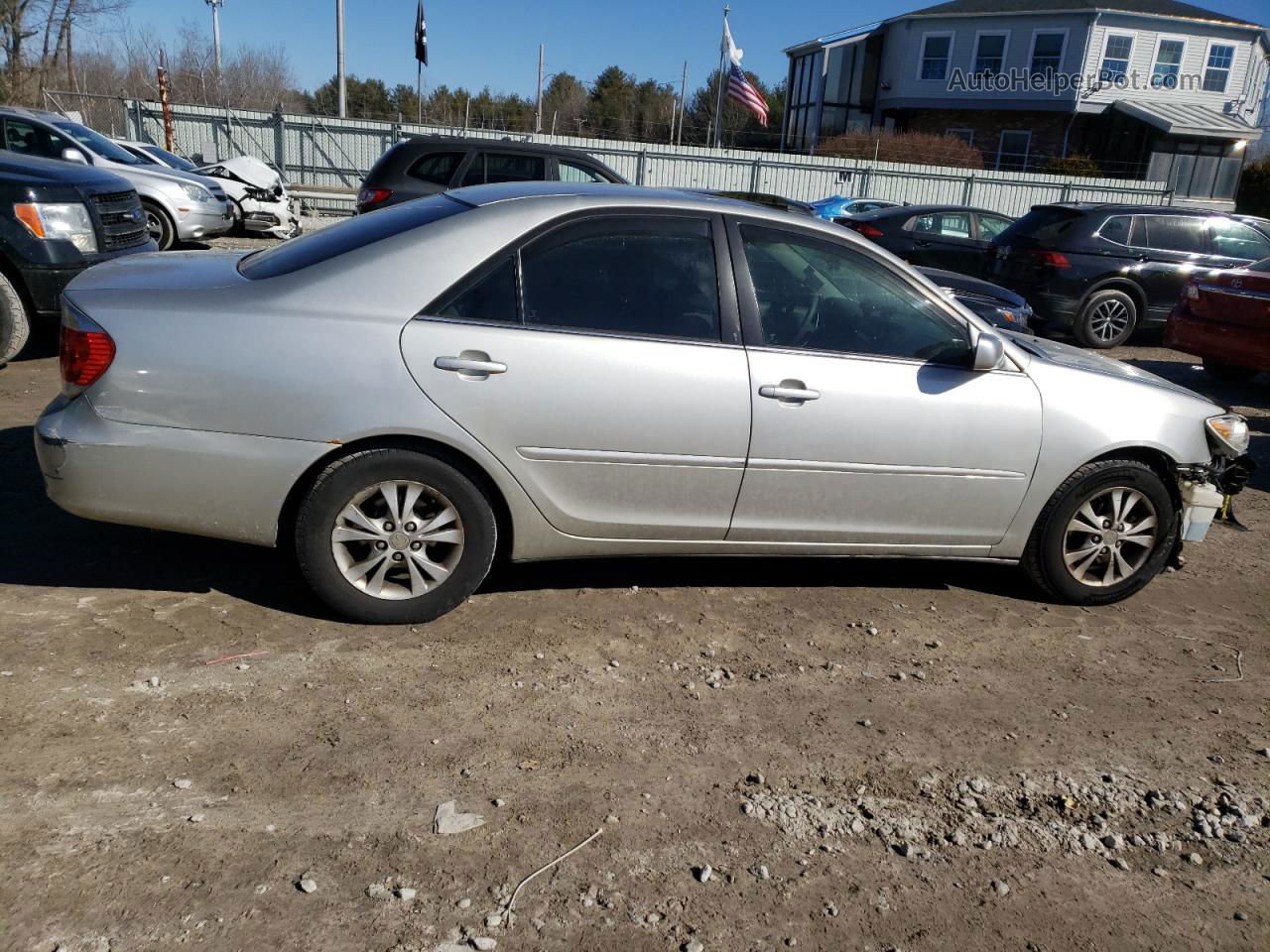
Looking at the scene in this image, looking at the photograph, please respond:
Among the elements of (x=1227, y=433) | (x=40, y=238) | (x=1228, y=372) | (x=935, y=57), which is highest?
(x=935, y=57)

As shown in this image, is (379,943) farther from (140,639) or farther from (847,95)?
(847,95)

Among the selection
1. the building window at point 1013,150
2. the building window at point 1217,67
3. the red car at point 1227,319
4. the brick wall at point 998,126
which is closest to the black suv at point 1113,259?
the red car at point 1227,319

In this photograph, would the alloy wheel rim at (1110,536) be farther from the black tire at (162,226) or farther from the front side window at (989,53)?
the front side window at (989,53)

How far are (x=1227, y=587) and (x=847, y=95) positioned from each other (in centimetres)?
4736

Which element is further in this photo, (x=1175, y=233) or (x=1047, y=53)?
(x=1047, y=53)

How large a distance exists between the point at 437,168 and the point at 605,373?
8.73 metres

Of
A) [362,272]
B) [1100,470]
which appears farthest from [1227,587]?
[362,272]

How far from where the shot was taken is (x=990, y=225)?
49.3ft

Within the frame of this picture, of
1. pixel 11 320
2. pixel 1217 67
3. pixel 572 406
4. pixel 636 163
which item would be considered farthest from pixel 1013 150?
pixel 572 406

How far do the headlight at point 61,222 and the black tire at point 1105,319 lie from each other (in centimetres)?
1035

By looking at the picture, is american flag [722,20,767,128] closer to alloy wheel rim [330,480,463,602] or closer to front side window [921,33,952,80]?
front side window [921,33,952,80]

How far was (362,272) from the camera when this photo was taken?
153 inches

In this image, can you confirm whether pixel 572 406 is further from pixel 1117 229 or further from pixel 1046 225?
pixel 1117 229

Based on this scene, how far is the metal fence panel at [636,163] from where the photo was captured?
2605 cm
